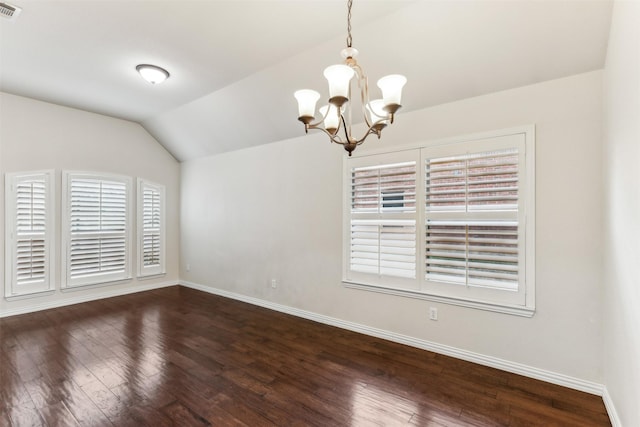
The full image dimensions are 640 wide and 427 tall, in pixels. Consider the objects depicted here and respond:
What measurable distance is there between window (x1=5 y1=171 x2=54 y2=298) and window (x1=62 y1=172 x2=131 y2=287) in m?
0.21

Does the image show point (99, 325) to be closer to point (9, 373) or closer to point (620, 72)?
point (9, 373)

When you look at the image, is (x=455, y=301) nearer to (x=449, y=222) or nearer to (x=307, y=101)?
(x=449, y=222)

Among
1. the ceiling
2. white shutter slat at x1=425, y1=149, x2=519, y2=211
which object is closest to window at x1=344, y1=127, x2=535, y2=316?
white shutter slat at x1=425, y1=149, x2=519, y2=211

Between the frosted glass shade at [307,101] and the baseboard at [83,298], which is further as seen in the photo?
the baseboard at [83,298]

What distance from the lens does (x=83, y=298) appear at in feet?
16.4

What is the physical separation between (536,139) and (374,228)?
69.3 inches

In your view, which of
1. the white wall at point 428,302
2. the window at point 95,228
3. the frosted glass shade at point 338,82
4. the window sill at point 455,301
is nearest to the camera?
the frosted glass shade at point 338,82

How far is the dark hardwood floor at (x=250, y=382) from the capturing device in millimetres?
2158

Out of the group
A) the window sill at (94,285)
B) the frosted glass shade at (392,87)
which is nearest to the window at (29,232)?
the window sill at (94,285)

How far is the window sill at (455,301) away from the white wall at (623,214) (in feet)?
1.80

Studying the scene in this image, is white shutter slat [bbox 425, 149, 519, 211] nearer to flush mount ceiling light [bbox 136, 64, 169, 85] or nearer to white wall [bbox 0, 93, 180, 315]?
flush mount ceiling light [bbox 136, 64, 169, 85]

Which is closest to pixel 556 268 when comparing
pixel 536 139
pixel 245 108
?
pixel 536 139

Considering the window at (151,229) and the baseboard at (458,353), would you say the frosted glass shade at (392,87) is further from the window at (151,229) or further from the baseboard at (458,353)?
the window at (151,229)

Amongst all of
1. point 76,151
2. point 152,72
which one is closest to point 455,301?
point 152,72
